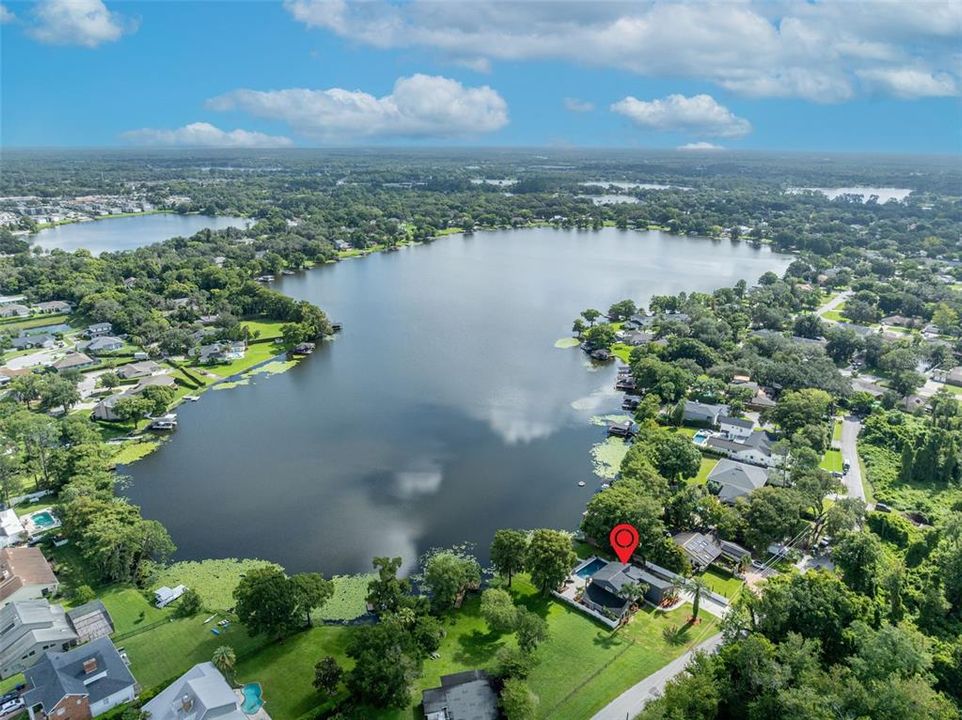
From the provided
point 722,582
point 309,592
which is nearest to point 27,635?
point 309,592

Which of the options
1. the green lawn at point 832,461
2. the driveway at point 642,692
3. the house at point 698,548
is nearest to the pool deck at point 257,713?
the driveway at point 642,692

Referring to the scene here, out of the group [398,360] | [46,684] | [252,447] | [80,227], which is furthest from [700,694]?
[80,227]

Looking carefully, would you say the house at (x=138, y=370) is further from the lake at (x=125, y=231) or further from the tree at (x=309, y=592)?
the lake at (x=125, y=231)

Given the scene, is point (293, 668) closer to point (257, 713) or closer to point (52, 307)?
point (257, 713)

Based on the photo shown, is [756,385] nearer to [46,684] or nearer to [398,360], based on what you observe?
[398,360]

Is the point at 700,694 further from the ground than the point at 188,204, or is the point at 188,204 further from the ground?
the point at 188,204

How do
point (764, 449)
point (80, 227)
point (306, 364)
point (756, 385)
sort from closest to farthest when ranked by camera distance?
point (764, 449)
point (756, 385)
point (306, 364)
point (80, 227)
